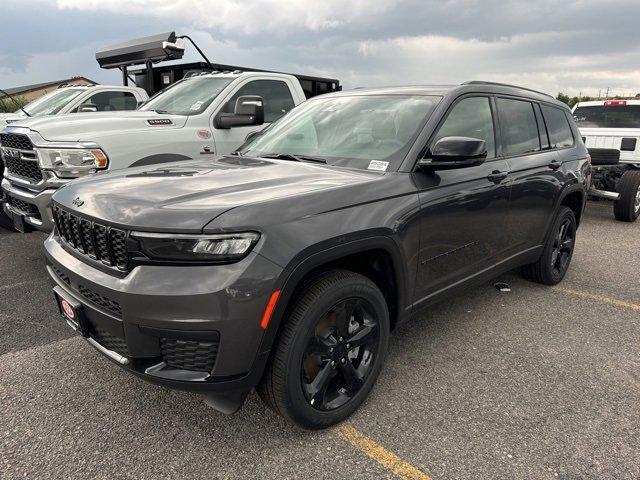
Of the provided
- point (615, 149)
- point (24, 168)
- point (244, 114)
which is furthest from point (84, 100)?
point (615, 149)

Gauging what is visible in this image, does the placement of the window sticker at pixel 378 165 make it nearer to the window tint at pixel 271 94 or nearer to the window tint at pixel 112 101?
the window tint at pixel 271 94

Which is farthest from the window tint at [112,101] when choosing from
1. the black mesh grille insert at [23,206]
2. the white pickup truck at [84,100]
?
the black mesh grille insert at [23,206]

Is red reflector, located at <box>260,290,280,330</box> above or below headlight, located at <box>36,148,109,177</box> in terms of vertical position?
below

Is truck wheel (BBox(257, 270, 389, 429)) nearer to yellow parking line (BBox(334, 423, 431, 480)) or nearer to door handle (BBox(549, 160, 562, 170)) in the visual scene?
yellow parking line (BBox(334, 423, 431, 480))

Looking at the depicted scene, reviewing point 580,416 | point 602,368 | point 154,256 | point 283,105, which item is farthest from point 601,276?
point 154,256

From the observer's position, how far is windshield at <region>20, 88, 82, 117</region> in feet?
26.8

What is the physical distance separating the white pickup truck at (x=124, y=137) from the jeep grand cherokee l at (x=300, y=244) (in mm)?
1674

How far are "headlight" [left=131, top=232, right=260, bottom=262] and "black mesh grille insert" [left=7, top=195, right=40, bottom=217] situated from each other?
9.92ft

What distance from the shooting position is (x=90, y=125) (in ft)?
15.8

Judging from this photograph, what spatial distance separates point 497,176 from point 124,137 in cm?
345

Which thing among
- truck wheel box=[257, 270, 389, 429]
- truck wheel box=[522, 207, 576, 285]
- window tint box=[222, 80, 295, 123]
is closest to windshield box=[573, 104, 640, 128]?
truck wheel box=[522, 207, 576, 285]

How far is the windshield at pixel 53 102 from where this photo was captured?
816 centimetres

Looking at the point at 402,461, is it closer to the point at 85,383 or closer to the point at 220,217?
the point at 220,217

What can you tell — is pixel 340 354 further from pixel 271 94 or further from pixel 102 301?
pixel 271 94
